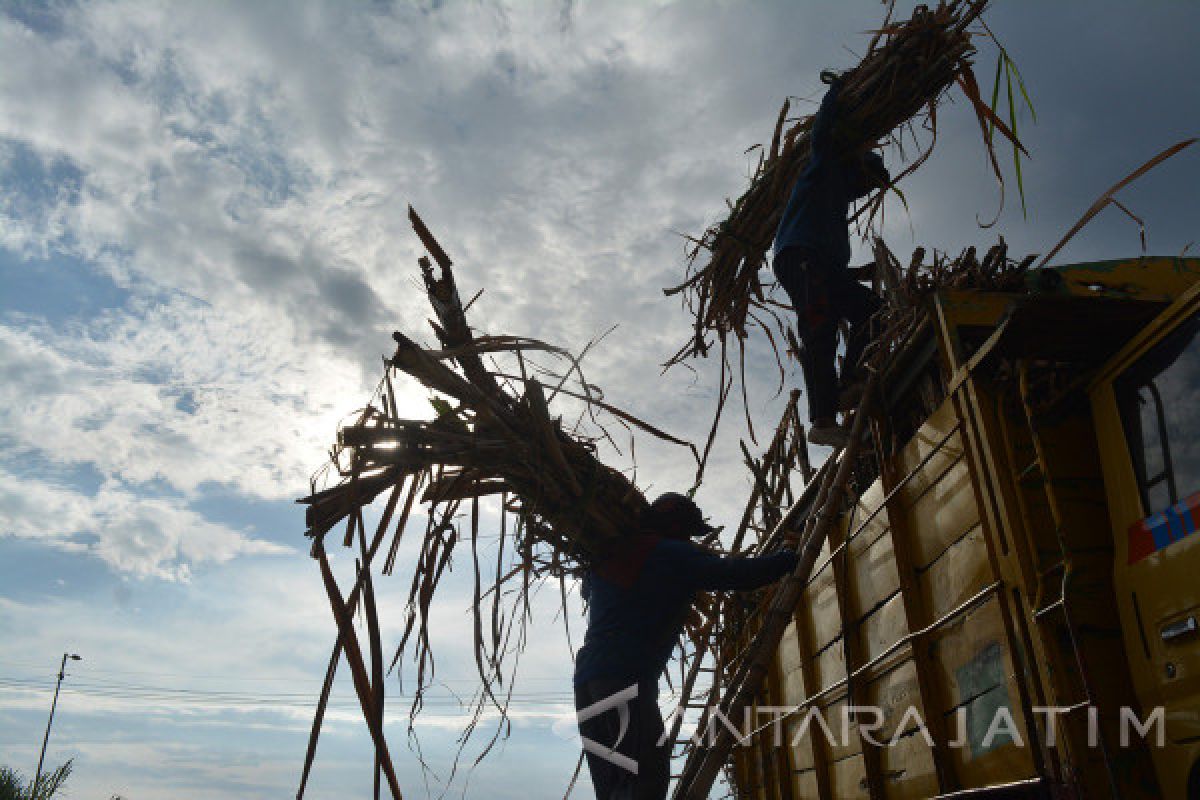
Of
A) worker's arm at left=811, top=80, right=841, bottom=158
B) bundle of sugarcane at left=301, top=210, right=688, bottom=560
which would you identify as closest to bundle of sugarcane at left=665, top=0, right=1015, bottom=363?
worker's arm at left=811, top=80, right=841, bottom=158

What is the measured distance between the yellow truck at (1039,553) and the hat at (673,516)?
41.9 inches

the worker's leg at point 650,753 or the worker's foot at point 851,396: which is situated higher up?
the worker's foot at point 851,396

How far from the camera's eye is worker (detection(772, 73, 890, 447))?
423 cm

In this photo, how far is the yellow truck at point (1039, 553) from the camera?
2049 mm

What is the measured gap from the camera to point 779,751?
4.21m

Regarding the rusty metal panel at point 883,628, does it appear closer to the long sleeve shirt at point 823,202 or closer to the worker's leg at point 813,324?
the worker's leg at point 813,324

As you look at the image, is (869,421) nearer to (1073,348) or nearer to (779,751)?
(1073,348)

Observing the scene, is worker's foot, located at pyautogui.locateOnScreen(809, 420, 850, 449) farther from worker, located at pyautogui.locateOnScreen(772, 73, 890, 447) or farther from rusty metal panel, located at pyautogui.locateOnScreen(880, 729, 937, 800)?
rusty metal panel, located at pyautogui.locateOnScreen(880, 729, 937, 800)

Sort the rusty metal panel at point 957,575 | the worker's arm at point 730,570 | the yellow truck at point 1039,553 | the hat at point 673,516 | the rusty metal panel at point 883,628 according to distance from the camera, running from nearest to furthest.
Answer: the yellow truck at point 1039,553 < the rusty metal panel at point 957,575 < the rusty metal panel at point 883,628 < the worker's arm at point 730,570 < the hat at point 673,516

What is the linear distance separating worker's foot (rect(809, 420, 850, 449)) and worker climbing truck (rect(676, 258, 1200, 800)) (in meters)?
0.41

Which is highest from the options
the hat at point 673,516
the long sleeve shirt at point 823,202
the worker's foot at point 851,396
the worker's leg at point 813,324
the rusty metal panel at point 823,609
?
the long sleeve shirt at point 823,202

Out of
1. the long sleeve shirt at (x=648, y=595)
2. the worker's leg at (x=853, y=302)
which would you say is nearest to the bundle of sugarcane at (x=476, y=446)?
the long sleeve shirt at (x=648, y=595)

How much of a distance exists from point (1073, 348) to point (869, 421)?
3.40ft

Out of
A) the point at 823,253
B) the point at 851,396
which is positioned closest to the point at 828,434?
the point at 851,396
